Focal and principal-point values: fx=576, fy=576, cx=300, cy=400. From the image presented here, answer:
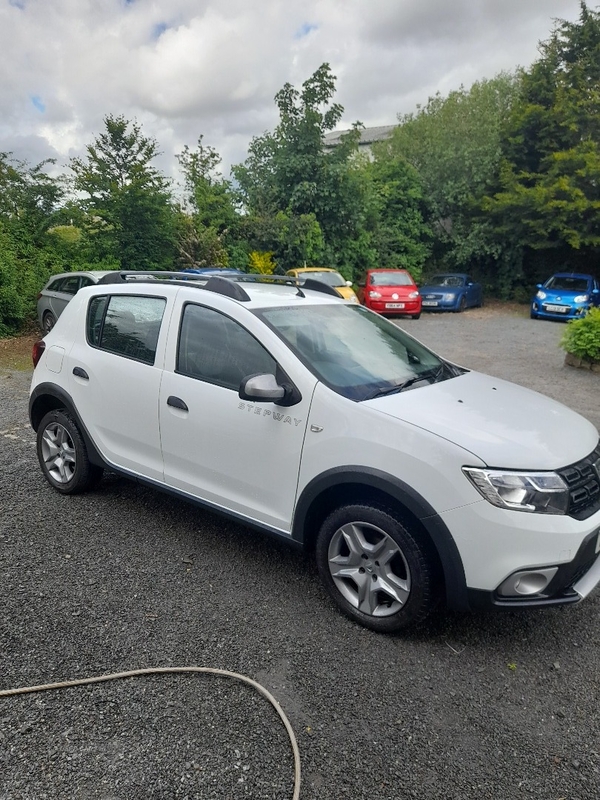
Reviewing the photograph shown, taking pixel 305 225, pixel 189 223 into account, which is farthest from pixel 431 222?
pixel 189 223

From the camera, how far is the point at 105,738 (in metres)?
2.27

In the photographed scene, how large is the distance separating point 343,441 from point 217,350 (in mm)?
1028

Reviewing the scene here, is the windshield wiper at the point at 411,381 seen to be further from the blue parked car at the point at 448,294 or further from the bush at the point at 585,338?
the blue parked car at the point at 448,294

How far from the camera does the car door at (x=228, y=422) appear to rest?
3109mm

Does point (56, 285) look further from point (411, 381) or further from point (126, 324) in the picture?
point (411, 381)

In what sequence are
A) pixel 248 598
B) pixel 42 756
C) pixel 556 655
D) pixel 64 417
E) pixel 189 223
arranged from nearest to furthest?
pixel 42 756
pixel 556 655
pixel 248 598
pixel 64 417
pixel 189 223

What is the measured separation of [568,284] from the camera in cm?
1859

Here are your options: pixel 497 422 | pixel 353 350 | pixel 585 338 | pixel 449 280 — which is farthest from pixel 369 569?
pixel 449 280

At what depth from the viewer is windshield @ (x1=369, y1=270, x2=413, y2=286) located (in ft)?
58.1

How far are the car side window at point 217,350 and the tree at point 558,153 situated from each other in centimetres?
2028

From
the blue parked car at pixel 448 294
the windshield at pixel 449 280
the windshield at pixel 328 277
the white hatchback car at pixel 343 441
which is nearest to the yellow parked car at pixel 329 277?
the windshield at pixel 328 277

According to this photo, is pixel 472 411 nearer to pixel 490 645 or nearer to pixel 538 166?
pixel 490 645

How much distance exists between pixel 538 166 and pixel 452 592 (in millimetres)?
23967

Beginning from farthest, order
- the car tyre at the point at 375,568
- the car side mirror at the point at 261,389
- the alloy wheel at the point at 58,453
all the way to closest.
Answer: the alloy wheel at the point at 58,453 < the car side mirror at the point at 261,389 < the car tyre at the point at 375,568
